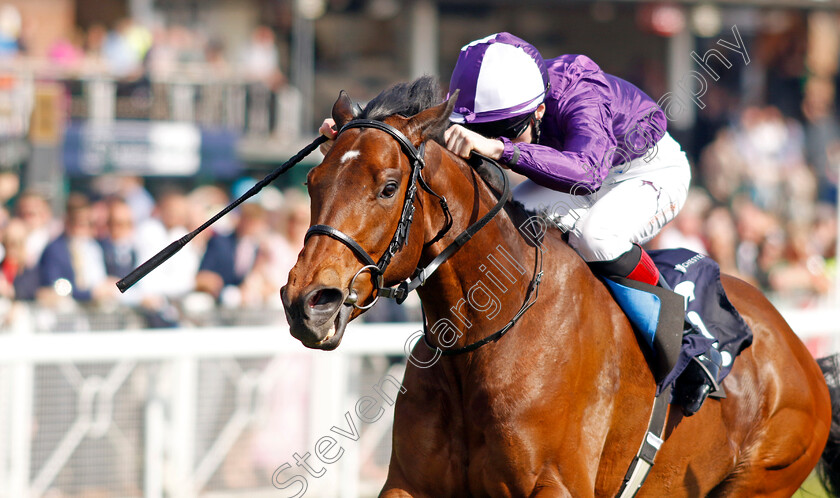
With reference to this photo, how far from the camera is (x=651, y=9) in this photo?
13.4 metres

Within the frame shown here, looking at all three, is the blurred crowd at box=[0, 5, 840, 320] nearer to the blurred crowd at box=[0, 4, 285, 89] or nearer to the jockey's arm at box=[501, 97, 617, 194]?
the blurred crowd at box=[0, 4, 285, 89]

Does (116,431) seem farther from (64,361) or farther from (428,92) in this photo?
(428,92)

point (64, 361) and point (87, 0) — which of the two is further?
point (87, 0)

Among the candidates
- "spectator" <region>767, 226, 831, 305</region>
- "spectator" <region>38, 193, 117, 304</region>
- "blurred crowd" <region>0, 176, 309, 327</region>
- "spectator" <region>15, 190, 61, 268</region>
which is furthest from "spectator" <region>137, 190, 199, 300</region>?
"spectator" <region>767, 226, 831, 305</region>

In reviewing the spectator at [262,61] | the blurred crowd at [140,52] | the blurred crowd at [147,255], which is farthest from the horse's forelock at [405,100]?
the spectator at [262,61]

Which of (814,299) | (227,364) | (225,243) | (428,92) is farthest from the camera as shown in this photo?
(814,299)

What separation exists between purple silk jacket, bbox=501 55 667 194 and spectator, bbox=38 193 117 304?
3.73 metres

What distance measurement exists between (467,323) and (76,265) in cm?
404

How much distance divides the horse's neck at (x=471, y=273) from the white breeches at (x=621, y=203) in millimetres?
356

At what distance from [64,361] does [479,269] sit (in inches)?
101

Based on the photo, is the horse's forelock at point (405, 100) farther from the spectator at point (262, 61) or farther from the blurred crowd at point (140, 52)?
the spectator at point (262, 61)

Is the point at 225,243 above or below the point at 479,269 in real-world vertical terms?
below

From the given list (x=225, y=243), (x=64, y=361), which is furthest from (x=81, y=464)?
(x=225, y=243)

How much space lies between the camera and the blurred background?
4723mm
